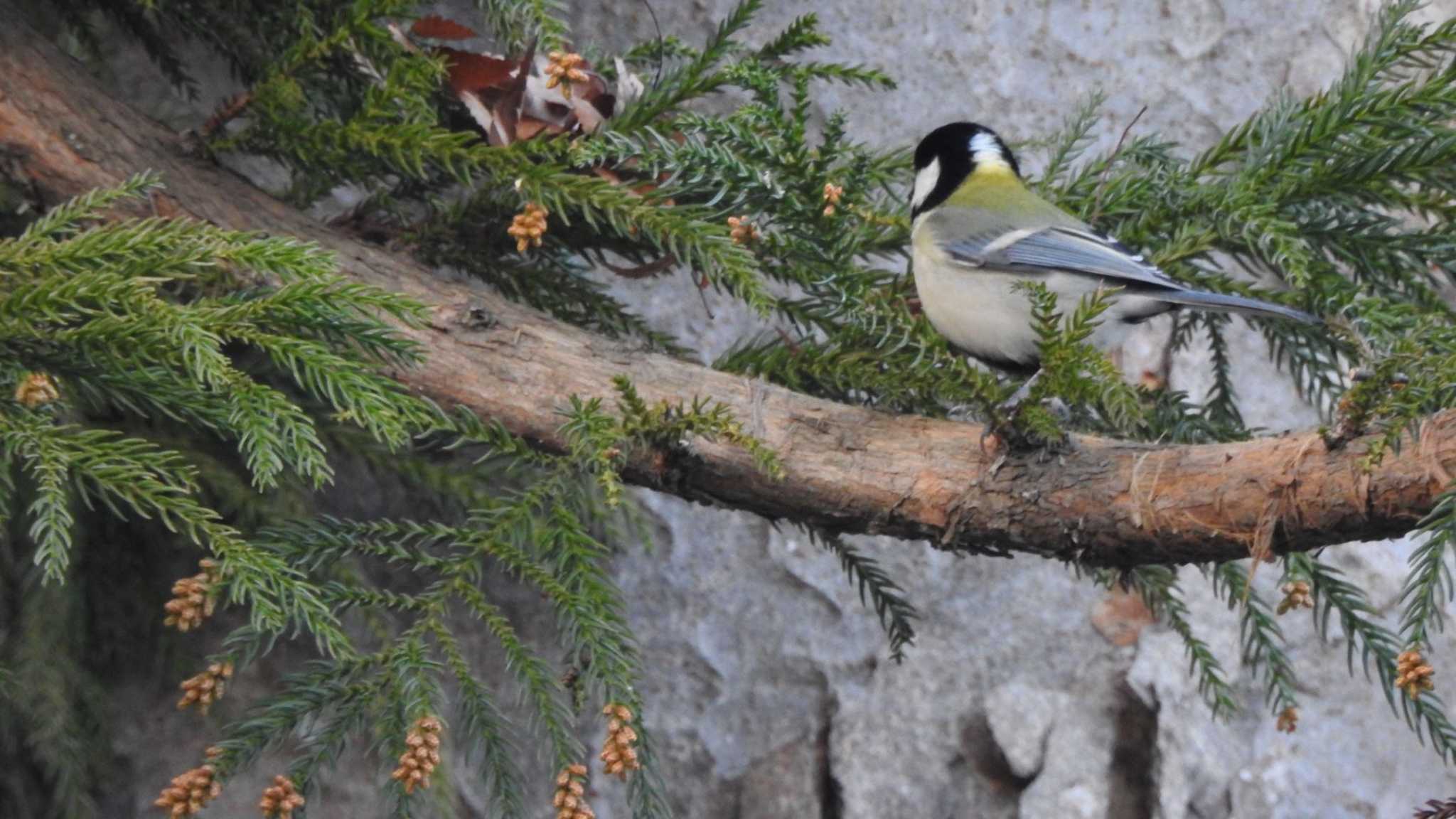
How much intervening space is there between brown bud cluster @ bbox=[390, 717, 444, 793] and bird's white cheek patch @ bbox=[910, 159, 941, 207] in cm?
107

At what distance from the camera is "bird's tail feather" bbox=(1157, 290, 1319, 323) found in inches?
57.5

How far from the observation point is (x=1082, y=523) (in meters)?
1.23

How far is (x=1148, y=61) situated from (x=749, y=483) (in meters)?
1.29

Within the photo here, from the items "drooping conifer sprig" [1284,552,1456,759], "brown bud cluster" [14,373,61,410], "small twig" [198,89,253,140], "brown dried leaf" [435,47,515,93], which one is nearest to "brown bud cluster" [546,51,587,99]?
"brown dried leaf" [435,47,515,93]

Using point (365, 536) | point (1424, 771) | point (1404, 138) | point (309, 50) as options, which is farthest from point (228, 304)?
point (1424, 771)

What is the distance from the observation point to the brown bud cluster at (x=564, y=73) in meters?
1.35

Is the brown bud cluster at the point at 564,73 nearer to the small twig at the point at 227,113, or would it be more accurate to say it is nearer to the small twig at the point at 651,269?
the small twig at the point at 651,269

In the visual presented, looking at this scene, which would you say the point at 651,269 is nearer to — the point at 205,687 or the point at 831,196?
the point at 831,196

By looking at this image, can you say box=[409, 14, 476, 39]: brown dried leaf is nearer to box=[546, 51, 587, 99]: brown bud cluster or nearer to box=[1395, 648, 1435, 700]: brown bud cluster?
box=[546, 51, 587, 99]: brown bud cluster

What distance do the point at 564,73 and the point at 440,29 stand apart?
40 cm

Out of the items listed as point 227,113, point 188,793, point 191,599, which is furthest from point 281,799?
point 227,113

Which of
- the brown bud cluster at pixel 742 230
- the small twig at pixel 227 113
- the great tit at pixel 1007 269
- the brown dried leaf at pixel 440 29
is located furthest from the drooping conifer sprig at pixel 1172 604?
the small twig at pixel 227 113

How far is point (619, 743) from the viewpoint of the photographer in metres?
1.18

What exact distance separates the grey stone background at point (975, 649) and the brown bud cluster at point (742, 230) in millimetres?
711
